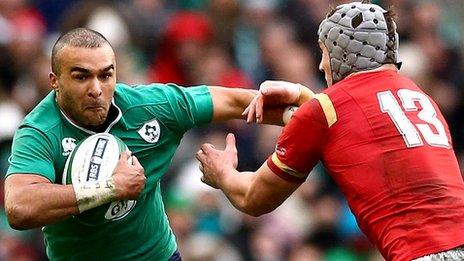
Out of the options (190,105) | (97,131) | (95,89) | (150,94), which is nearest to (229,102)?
(190,105)

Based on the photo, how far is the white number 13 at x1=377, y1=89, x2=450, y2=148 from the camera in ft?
22.3

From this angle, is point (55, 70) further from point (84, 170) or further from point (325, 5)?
point (325, 5)

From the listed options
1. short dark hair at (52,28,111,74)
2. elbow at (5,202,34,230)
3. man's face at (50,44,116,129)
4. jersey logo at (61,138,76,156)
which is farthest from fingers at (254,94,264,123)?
elbow at (5,202,34,230)

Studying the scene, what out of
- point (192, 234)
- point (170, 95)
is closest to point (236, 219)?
point (192, 234)

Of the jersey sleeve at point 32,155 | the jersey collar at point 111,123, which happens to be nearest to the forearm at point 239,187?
the jersey collar at point 111,123

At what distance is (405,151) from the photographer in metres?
6.76

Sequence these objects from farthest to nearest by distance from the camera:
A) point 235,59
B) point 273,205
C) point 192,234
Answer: point 235,59
point 192,234
point 273,205

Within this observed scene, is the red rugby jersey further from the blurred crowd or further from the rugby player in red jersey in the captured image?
the blurred crowd

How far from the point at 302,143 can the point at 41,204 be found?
154 cm

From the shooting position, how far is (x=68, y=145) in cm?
763

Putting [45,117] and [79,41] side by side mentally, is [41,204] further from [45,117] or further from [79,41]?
[79,41]

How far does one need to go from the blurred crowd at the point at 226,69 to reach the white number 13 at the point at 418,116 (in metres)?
5.45

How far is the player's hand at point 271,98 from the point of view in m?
7.98

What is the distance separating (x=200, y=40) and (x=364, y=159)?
780 centimetres
